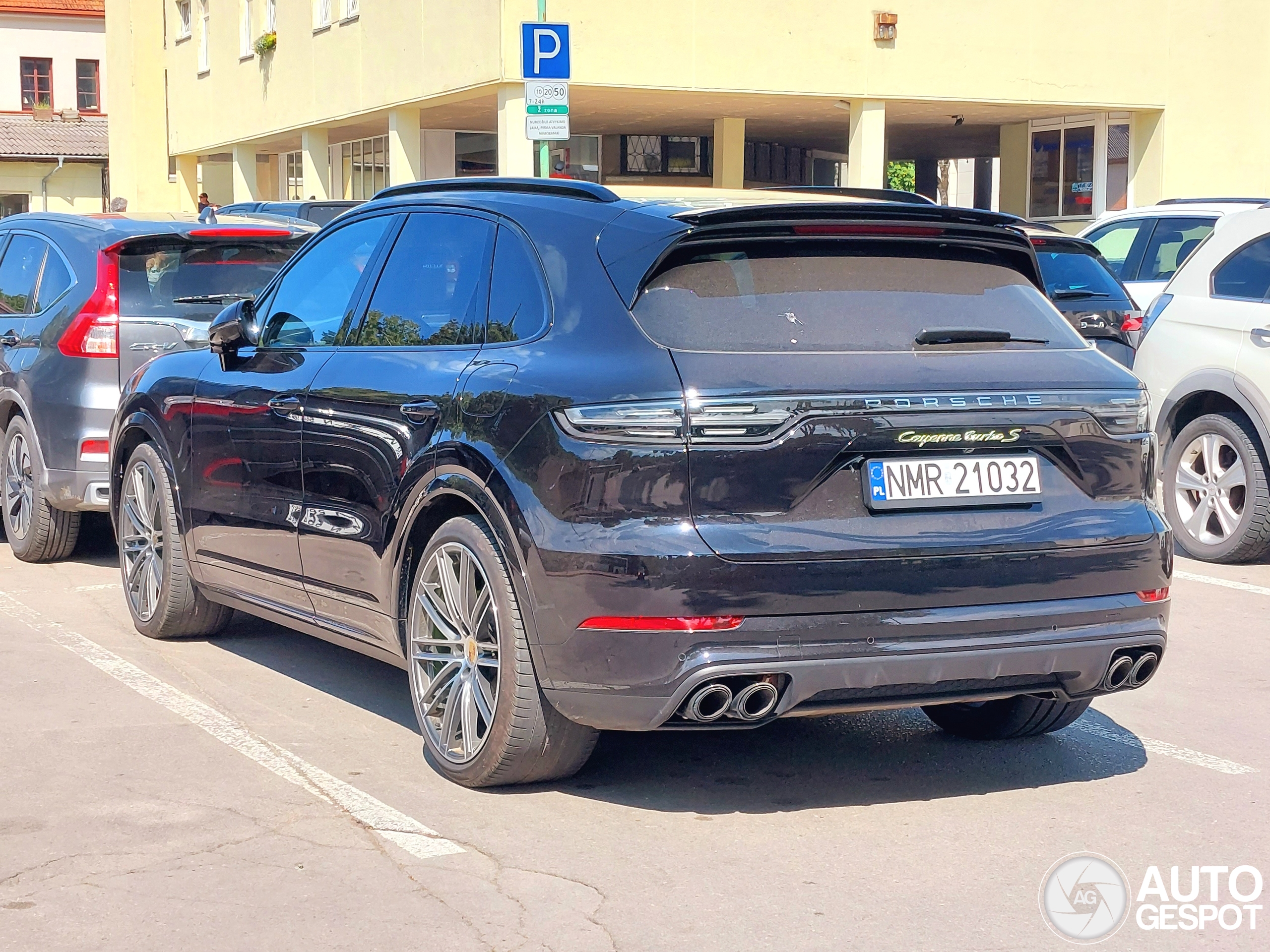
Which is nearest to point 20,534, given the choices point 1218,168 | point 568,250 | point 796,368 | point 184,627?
point 184,627

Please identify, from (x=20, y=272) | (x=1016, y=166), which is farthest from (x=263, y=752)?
(x=1016, y=166)

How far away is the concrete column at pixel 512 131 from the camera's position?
25.0 meters

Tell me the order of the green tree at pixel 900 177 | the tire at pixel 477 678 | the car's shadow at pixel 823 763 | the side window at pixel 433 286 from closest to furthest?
the tire at pixel 477 678
the car's shadow at pixel 823 763
the side window at pixel 433 286
the green tree at pixel 900 177

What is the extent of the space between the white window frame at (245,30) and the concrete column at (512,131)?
13.3 m

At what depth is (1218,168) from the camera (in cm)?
2853

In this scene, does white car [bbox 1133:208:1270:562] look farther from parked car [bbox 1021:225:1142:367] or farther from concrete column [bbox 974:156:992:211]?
concrete column [bbox 974:156:992:211]

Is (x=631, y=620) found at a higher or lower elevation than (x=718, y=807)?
higher

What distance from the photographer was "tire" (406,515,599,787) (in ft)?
15.3

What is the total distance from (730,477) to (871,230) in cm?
92

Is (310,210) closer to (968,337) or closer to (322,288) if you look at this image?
(322,288)

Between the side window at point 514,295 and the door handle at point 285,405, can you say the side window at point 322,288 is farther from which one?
the side window at point 514,295

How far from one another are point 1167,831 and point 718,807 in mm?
1212

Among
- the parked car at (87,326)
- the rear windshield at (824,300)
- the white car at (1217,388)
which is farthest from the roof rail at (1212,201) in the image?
the rear windshield at (824,300)

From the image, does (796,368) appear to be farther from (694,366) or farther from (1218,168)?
(1218,168)
